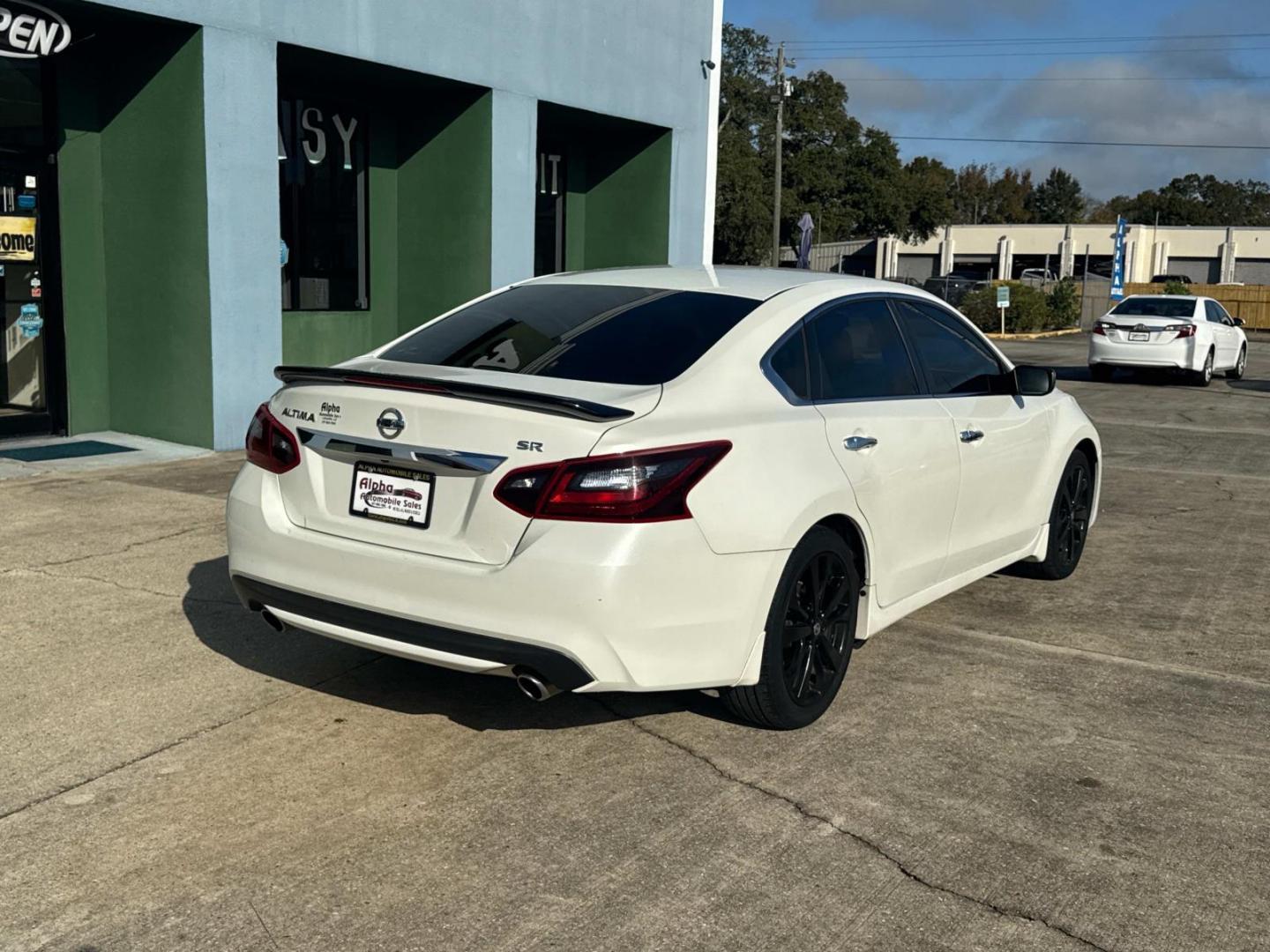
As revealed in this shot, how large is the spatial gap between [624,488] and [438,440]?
620mm

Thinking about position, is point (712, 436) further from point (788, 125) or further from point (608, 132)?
point (788, 125)

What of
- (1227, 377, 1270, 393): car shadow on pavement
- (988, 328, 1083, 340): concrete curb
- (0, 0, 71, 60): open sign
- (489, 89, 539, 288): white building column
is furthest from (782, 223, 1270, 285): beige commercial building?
(0, 0, 71, 60): open sign

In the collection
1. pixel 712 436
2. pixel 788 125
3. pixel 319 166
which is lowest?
pixel 712 436

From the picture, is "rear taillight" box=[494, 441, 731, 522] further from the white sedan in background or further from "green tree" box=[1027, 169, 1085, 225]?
"green tree" box=[1027, 169, 1085, 225]

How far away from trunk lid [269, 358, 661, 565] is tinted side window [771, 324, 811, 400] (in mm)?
629

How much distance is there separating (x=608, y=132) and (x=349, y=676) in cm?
1256

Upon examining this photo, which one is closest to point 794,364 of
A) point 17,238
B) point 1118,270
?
point 17,238

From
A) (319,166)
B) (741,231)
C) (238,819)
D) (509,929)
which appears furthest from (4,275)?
(741,231)

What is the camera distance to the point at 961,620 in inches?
245

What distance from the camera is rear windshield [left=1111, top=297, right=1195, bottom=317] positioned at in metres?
21.7

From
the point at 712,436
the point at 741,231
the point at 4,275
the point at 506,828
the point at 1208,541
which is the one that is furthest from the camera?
the point at 741,231

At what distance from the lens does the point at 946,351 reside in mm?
5820

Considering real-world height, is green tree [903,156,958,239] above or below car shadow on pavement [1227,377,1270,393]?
above

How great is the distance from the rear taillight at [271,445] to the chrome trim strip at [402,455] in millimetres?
70
